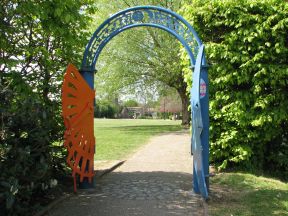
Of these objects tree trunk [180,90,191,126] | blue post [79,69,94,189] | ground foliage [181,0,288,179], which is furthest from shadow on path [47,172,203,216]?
tree trunk [180,90,191,126]

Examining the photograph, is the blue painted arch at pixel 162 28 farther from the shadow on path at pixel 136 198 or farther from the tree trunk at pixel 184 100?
the tree trunk at pixel 184 100

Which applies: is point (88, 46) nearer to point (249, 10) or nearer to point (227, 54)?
point (227, 54)

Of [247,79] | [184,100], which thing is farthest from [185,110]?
[247,79]

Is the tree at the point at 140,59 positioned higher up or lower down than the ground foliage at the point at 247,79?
higher up

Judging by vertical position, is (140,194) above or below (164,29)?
below

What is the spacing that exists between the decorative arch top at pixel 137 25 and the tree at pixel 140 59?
1802 cm

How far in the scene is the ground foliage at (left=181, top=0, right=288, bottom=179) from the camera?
9555mm

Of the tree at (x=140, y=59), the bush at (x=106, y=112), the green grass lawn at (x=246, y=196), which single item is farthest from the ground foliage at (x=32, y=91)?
the bush at (x=106, y=112)

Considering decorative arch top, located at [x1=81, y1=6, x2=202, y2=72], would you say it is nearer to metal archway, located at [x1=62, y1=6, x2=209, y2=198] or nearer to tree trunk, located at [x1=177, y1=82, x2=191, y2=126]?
metal archway, located at [x1=62, y1=6, x2=209, y2=198]

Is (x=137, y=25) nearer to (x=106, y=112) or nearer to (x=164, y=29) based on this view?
(x=164, y=29)

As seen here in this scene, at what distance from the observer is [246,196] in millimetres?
7703

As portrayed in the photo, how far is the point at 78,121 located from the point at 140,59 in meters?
21.8

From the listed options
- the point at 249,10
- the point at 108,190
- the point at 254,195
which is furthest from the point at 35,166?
the point at 249,10

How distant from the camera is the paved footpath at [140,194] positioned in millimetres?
6758
